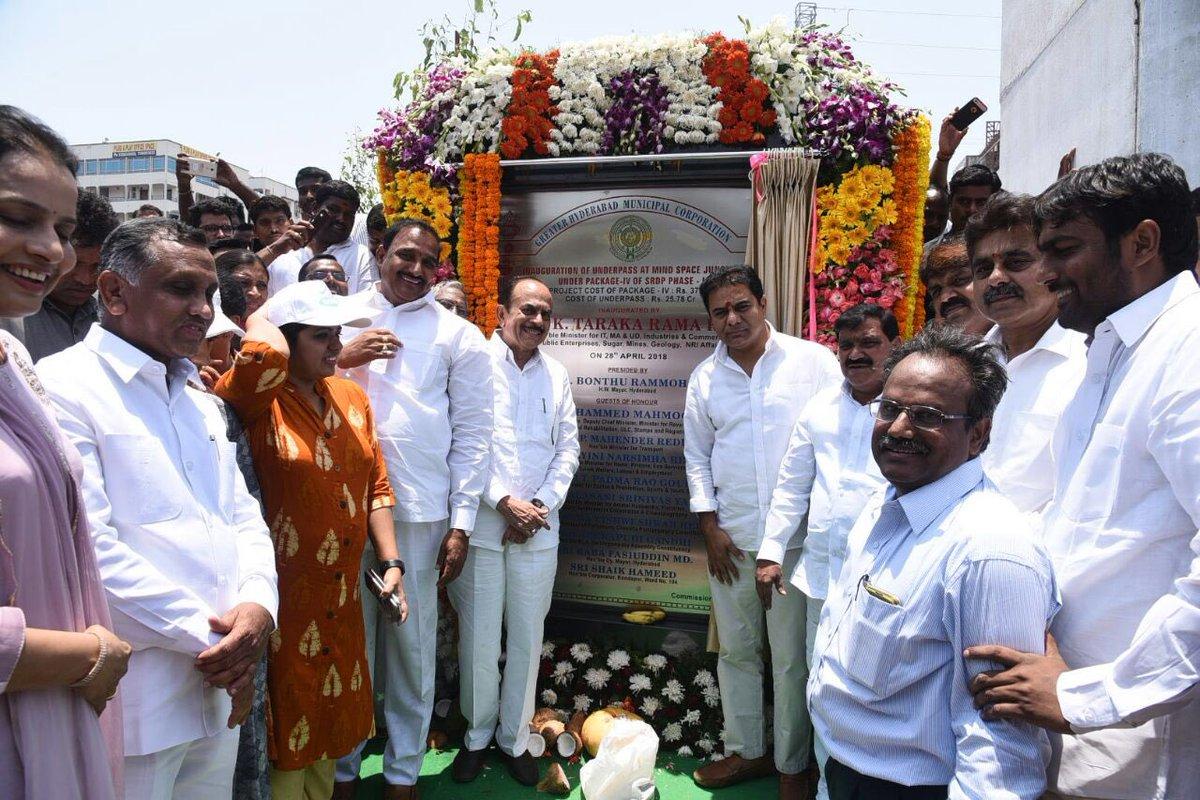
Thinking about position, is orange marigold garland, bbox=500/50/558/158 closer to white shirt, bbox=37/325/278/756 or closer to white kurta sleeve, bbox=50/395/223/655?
white shirt, bbox=37/325/278/756

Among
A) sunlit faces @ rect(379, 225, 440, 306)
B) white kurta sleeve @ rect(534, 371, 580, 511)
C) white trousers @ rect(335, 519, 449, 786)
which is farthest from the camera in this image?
white kurta sleeve @ rect(534, 371, 580, 511)

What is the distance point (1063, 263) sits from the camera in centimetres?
198

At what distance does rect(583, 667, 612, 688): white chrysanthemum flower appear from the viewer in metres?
4.55

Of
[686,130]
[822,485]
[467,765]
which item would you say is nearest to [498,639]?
[467,765]

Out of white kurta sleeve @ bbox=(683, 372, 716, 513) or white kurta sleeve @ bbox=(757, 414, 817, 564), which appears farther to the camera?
white kurta sleeve @ bbox=(683, 372, 716, 513)

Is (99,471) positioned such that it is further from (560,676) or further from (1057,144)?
(1057,144)

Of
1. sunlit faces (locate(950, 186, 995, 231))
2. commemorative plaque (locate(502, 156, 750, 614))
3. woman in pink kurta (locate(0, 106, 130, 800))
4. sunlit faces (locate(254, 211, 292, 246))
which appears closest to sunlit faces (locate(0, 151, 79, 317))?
woman in pink kurta (locate(0, 106, 130, 800))

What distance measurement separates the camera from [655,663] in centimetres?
458

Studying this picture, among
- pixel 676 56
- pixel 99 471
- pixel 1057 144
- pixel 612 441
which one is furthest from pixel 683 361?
pixel 1057 144

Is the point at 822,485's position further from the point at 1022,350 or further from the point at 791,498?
the point at 1022,350

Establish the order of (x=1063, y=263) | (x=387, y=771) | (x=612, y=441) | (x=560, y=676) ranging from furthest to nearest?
1. (x=612, y=441)
2. (x=560, y=676)
3. (x=387, y=771)
4. (x=1063, y=263)

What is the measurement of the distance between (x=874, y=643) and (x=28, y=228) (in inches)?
80.2

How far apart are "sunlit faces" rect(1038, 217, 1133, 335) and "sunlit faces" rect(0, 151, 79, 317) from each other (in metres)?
→ 2.28

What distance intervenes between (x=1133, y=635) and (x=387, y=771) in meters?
3.09
